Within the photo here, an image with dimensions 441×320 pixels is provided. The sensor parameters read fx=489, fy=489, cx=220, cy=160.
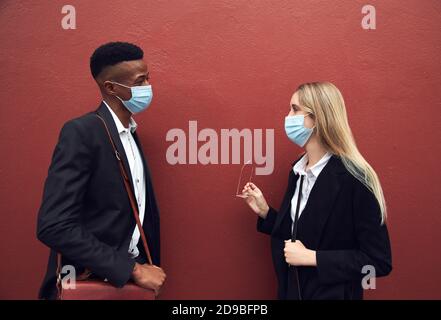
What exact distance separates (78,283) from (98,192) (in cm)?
46

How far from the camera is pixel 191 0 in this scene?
3.28m

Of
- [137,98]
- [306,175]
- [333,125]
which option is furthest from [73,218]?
[333,125]

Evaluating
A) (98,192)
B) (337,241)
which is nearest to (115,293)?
(98,192)

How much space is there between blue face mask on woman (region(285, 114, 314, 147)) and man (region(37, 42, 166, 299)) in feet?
2.69

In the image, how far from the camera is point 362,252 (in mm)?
2561

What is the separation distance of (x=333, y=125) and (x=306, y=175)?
0.33 meters

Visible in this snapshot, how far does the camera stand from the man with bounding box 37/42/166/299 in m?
2.35

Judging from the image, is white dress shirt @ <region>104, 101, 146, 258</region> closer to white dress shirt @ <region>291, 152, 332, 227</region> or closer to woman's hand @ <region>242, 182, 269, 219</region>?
woman's hand @ <region>242, 182, 269, 219</region>

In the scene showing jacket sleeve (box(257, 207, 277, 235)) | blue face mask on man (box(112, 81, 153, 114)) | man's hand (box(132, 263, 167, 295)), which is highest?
blue face mask on man (box(112, 81, 153, 114))

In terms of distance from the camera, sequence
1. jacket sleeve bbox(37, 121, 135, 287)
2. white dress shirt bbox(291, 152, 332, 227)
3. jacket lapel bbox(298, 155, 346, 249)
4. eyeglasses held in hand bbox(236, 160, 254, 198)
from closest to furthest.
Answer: jacket sleeve bbox(37, 121, 135, 287) < jacket lapel bbox(298, 155, 346, 249) < white dress shirt bbox(291, 152, 332, 227) < eyeglasses held in hand bbox(236, 160, 254, 198)

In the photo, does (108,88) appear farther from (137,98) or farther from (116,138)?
(116,138)

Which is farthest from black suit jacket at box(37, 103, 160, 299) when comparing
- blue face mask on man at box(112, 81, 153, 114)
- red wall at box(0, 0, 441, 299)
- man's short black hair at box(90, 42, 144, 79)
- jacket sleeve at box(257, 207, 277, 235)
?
jacket sleeve at box(257, 207, 277, 235)

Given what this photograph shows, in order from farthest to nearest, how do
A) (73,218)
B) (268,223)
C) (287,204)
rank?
(268,223) → (287,204) → (73,218)

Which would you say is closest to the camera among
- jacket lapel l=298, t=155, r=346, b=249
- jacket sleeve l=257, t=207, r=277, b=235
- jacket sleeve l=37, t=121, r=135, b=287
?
jacket sleeve l=37, t=121, r=135, b=287
